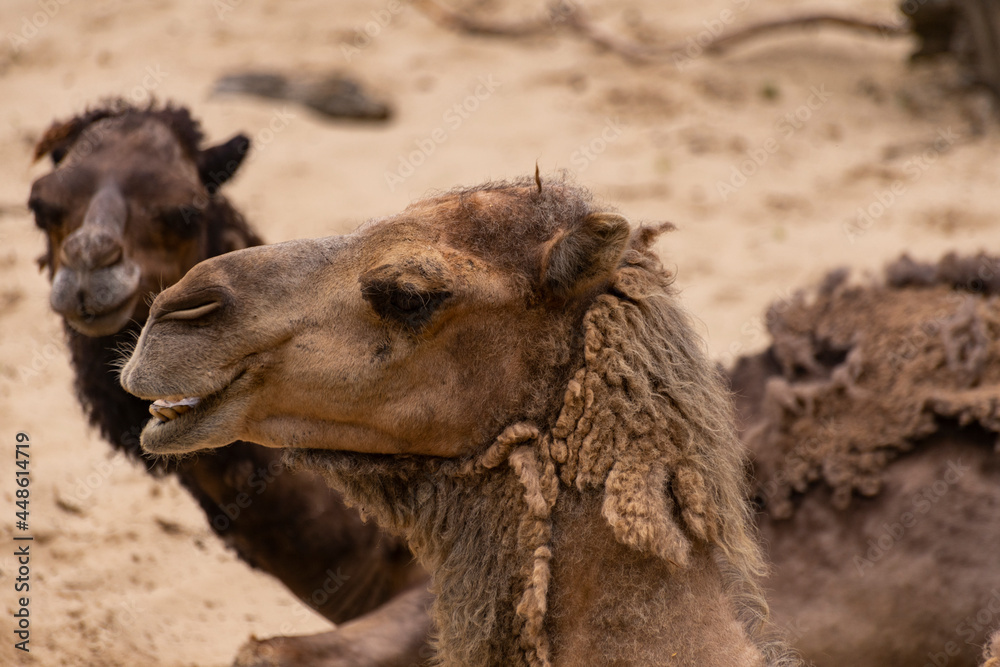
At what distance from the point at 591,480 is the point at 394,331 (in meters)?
0.59

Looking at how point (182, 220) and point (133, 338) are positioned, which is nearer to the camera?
point (133, 338)

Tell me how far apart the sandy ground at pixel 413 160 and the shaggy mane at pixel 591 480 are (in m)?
2.15

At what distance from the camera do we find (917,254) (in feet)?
23.6

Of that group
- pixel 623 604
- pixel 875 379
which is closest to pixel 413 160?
pixel 875 379

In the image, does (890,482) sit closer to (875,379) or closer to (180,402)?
(875,379)

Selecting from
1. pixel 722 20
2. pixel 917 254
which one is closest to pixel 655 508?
pixel 917 254

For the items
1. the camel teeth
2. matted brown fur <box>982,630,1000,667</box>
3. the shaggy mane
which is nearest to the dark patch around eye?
the shaggy mane

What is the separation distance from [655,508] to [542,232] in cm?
73

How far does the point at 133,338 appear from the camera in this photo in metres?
3.89

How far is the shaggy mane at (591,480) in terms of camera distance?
2.36 m

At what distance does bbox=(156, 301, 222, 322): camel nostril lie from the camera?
235 centimetres

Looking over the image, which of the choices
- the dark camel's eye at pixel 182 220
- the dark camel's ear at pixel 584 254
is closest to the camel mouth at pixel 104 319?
the dark camel's eye at pixel 182 220

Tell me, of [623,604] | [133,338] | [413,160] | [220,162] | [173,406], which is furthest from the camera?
[413,160]

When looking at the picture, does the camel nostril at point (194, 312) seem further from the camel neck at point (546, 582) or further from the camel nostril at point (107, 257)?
the camel nostril at point (107, 257)
